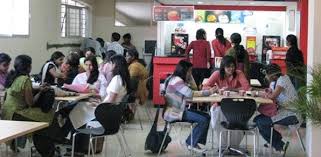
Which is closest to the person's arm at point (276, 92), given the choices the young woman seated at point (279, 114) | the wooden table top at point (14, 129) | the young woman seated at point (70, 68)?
the young woman seated at point (279, 114)

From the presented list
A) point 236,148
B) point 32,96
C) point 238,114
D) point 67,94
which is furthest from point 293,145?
point 32,96

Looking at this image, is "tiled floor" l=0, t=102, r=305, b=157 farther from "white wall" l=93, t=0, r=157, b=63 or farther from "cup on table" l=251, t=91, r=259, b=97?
"white wall" l=93, t=0, r=157, b=63

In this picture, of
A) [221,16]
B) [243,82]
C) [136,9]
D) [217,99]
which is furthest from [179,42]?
[217,99]

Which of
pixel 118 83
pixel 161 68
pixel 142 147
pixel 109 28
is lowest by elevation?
pixel 142 147

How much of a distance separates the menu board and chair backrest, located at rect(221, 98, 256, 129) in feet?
17.0

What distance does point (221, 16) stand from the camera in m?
11.5

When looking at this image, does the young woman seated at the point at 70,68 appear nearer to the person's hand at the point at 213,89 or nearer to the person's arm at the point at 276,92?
the person's hand at the point at 213,89

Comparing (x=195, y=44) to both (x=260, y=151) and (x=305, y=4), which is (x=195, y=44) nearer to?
(x=305, y=4)

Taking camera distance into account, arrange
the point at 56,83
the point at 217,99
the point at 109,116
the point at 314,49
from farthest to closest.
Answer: the point at 56,83 → the point at 217,99 → the point at 314,49 → the point at 109,116

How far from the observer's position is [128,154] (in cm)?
611

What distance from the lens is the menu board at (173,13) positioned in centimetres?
1043

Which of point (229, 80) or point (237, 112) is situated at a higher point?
point (229, 80)

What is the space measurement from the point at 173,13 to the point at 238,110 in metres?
5.30

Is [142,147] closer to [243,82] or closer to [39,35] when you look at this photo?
[243,82]
